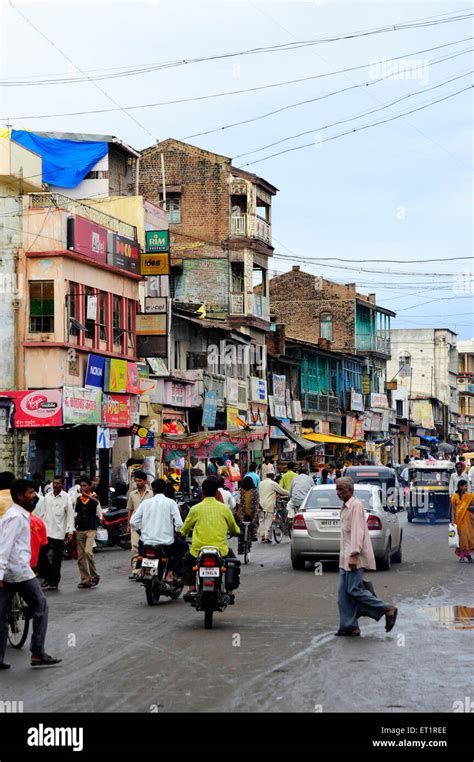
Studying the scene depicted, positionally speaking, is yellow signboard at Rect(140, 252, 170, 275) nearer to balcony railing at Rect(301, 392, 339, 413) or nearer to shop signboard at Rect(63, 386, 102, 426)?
shop signboard at Rect(63, 386, 102, 426)

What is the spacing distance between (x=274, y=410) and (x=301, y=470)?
101ft

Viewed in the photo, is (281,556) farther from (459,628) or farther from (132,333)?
(132,333)

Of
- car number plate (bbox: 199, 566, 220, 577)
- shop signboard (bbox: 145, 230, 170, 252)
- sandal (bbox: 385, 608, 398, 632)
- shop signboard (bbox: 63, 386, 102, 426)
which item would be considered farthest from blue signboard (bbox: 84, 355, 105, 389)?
sandal (bbox: 385, 608, 398, 632)

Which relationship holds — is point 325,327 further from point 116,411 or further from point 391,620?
point 391,620

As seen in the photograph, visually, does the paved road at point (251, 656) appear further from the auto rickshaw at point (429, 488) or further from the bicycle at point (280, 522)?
the auto rickshaw at point (429, 488)

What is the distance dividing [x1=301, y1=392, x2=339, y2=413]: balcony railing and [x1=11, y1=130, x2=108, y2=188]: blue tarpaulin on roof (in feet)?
85.5

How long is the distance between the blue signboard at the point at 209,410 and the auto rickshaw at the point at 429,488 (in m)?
12.7

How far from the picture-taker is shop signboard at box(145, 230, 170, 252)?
43.1 m

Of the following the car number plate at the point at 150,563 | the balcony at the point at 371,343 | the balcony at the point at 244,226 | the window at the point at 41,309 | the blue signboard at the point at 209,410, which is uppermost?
the balcony at the point at 244,226

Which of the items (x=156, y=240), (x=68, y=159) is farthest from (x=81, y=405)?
(x=68, y=159)

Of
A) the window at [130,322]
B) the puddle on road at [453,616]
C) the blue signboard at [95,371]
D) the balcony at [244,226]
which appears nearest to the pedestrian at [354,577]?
the puddle on road at [453,616]

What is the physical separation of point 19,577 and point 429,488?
27.5m

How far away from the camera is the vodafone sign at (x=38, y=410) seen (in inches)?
1368
